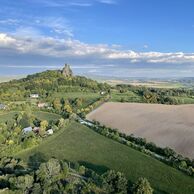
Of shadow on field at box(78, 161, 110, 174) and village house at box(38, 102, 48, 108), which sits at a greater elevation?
village house at box(38, 102, 48, 108)

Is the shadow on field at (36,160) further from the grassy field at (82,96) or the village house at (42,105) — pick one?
the grassy field at (82,96)

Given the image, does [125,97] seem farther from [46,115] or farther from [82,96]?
[46,115]

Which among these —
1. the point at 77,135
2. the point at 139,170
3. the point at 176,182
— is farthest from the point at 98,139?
the point at 176,182

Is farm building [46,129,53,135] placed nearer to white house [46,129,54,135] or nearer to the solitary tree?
white house [46,129,54,135]

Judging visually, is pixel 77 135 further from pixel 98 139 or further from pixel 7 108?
pixel 7 108

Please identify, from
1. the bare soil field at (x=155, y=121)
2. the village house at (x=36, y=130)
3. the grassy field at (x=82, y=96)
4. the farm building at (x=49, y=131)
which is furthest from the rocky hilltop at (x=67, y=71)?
the farm building at (x=49, y=131)

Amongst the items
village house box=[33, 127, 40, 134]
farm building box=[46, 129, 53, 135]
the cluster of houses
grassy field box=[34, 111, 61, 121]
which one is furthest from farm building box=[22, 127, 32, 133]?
grassy field box=[34, 111, 61, 121]
